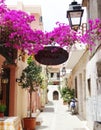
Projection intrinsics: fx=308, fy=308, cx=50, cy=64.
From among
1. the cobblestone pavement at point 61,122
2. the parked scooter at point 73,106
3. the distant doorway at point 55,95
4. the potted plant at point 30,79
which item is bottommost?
the cobblestone pavement at point 61,122

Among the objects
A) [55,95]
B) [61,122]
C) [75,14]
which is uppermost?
[75,14]

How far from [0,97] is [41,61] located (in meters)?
6.27

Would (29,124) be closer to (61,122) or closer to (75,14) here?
(61,122)

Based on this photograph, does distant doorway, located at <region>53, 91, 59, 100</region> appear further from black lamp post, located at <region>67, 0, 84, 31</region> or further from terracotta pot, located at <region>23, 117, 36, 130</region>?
black lamp post, located at <region>67, 0, 84, 31</region>

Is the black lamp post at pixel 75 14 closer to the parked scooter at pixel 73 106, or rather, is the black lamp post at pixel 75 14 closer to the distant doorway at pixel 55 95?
the parked scooter at pixel 73 106

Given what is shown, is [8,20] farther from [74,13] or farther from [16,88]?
[16,88]

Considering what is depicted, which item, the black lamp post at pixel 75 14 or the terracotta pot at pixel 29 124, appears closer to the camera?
the black lamp post at pixel 75 14

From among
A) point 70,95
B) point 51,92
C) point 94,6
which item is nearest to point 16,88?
point 94,6

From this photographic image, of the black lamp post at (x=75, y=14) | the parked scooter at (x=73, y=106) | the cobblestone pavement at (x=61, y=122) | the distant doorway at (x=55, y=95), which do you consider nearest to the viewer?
the black lamp post at (x=75, y=14)

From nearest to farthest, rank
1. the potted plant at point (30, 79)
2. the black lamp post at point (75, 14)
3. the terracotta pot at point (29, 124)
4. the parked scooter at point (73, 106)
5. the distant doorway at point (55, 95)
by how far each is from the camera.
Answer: the black lamp post at point (75, 14) → the potted plant at point (30, 79) → the terracotta pot at point (29, 124) → the parked scooter at point (73, 106) → the distant doorway at point (55, 95)

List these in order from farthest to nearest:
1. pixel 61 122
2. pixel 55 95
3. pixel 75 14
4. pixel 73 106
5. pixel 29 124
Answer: pixel 55 95
pixel 73 106
pixel 61 122
pixel 29 124
pixel 75 14

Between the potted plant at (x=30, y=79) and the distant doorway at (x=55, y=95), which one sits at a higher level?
the distant doorway at (x=55, y=95)

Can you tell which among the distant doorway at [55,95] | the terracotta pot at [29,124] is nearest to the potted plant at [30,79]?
the terracotta pot at [29,124]

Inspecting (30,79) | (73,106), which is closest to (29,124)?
(30,79)
